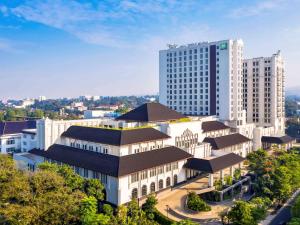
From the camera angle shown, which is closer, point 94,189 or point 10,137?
point 94,189

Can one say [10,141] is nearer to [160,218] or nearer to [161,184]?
[161,184]

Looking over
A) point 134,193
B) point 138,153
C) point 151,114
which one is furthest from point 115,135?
point 151,114

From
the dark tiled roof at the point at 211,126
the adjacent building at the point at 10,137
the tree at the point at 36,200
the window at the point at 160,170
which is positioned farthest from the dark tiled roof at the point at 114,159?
the adjacent building at the point at 10,137

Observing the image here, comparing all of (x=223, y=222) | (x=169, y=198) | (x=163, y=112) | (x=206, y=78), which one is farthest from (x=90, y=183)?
(x=206, y=78)

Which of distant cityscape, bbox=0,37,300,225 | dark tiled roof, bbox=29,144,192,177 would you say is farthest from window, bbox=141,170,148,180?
dark tiled roof, bbox=29,144,192,177

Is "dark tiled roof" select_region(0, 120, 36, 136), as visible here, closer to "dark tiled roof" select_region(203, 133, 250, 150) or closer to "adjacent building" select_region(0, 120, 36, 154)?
"adjacent building" select_region(0, 120, 36, 154)

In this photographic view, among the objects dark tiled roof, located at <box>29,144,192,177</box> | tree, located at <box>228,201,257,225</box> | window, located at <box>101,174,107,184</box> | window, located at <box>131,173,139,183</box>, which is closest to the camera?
tree, located at <box>228,201,257,225</box>

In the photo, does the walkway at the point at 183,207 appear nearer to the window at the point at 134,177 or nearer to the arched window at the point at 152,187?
the arched window at the point at 152,187
